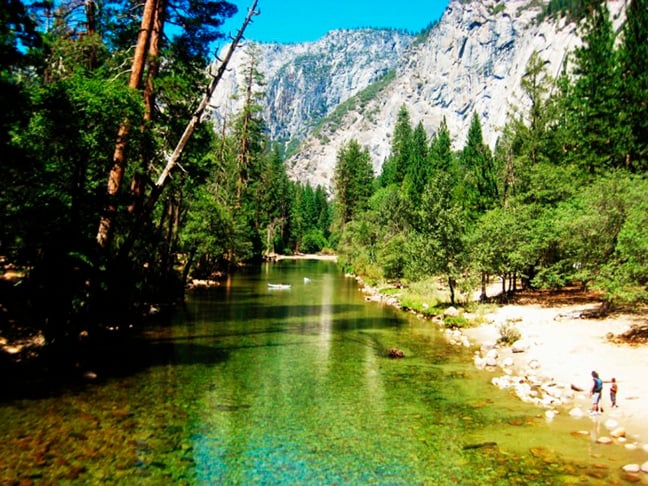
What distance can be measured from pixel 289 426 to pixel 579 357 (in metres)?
11.2

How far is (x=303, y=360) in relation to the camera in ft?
59.1

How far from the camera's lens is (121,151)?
15078 millimetres

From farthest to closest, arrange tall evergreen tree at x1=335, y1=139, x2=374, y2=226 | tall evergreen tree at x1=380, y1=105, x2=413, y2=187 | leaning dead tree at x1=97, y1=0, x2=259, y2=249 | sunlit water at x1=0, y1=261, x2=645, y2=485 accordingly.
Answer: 1. tall evergreen tree at x1=380, y1=105, x2=413, y2=187
2. tall evergreen tree at x1=335, y1=139, x2=374, y2=226
3. leaning dead tree at x1=97, y1=0, x2=259, y2=249
4. sunlit water at x1=0, y1=261, x2=645, y2=485

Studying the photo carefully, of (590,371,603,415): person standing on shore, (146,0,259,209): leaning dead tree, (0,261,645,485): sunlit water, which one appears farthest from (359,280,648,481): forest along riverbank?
(146,0,259,209): leaning dead tree

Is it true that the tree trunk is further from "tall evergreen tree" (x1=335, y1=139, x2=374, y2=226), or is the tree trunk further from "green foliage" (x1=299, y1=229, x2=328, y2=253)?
"green foliage" (x1=299, y1=229, x2=328, y2=253)

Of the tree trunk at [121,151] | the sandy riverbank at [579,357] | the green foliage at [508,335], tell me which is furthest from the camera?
the green foliage at [508,335]

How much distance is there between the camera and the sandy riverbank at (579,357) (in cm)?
1270

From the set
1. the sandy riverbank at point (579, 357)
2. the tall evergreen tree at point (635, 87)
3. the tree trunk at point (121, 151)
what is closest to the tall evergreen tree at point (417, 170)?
the tall evergreen tree at point (635, 87)

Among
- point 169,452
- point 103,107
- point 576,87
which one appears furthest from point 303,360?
point 576,87

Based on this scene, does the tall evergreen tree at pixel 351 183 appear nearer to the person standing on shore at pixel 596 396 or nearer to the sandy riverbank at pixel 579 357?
the sandy riverbank at pixel 579 357

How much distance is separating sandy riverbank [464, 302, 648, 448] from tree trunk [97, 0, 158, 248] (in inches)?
546

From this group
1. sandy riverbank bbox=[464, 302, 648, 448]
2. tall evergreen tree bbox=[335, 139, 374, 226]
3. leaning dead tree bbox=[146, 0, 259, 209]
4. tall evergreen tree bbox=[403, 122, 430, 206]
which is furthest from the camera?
tall evergreen tree bbox=[335, 139, 374, 226]

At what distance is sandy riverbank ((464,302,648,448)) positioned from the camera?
41.7 feet

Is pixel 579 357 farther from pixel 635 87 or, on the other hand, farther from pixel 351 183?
pixel 351 183
